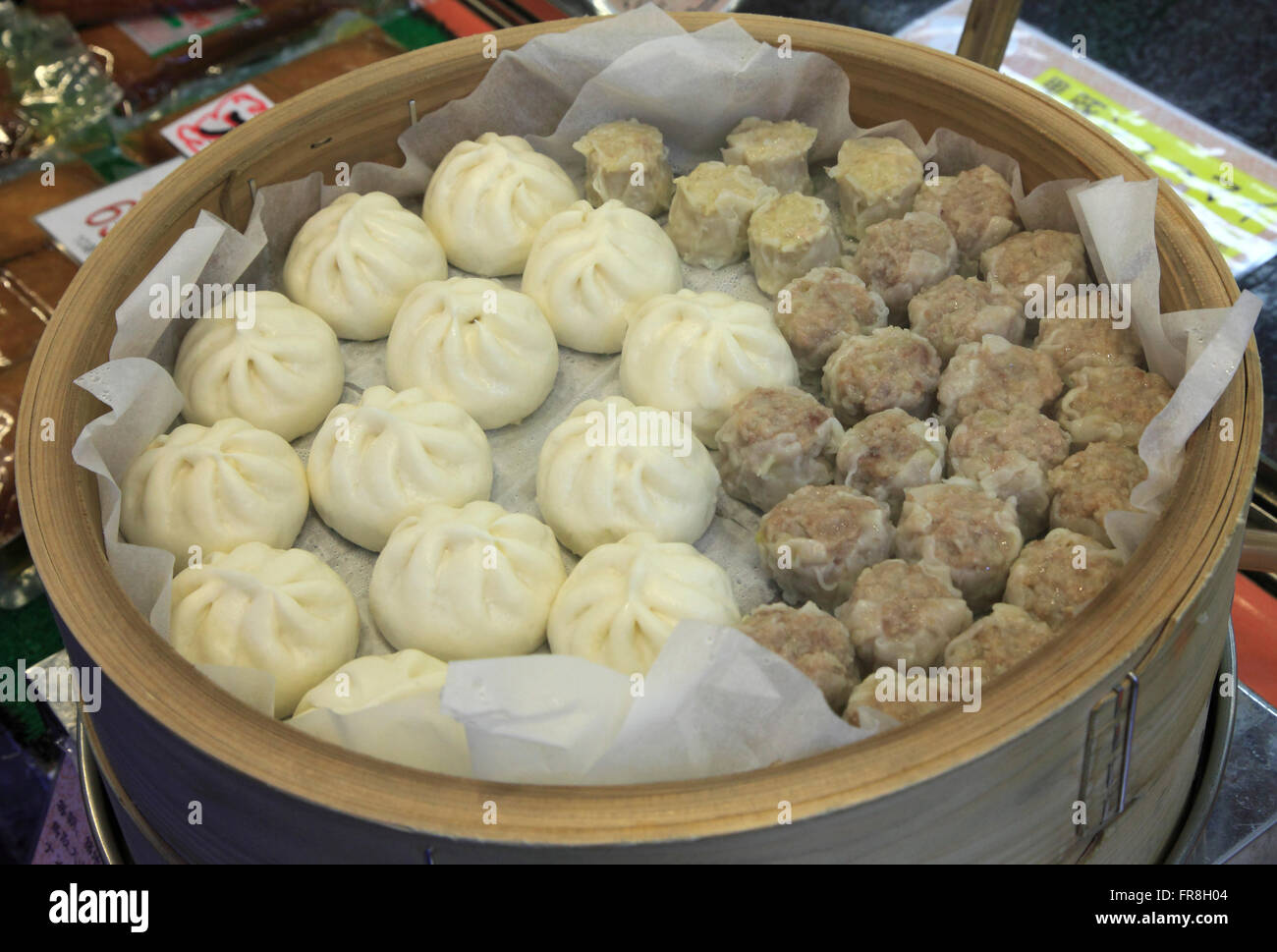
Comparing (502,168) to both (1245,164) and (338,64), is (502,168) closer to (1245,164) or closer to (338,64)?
(338,64)

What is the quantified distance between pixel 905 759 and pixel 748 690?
7.1 inches

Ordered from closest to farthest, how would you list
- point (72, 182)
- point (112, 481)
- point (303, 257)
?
1. point (112, 481)
2. point (303, 257)
3. point (72, 182)

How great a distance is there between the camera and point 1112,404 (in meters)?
1.80

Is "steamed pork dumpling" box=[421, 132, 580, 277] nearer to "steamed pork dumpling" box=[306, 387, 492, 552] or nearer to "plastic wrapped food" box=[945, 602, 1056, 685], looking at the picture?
"steamed pork dumpling" box=[306, 387, 492, 552]

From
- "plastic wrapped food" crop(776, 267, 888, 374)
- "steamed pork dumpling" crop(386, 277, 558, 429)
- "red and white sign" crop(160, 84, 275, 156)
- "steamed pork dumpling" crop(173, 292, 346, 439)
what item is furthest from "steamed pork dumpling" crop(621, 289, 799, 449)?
"red and white sign" crop(160, 84, 275, 156)

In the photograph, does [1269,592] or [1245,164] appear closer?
[1269,592]

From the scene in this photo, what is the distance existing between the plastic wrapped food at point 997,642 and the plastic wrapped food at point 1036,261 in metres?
0.68

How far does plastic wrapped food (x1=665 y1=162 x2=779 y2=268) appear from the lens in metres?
2.17

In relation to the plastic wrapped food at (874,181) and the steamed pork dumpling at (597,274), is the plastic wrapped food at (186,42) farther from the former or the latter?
the plastic wrapped food at (874,181)

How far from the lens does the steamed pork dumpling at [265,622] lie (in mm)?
1627

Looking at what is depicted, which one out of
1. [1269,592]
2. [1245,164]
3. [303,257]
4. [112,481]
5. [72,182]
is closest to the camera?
[112,481]
